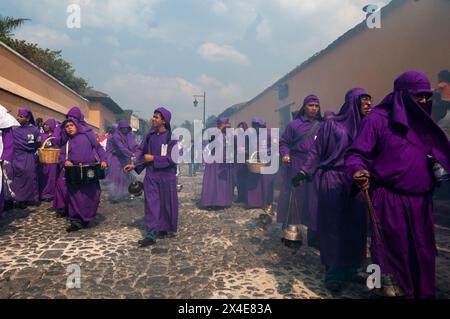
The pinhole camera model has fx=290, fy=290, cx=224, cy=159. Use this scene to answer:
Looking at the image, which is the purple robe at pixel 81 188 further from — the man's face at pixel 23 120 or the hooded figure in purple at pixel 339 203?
the hooded figure in purple at pixel 339 203

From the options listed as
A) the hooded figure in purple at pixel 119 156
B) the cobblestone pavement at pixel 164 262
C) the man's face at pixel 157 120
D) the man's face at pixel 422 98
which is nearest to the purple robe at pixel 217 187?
the cobblestone pavement at pixel 164 262

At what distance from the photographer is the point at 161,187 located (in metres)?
4.62

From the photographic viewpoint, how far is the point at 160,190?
462 cm

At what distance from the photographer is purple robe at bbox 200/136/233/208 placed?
22.9ft

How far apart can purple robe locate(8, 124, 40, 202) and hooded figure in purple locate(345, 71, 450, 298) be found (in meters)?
6.75

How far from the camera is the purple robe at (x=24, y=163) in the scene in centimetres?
633

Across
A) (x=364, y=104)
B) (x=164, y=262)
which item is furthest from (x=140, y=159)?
(x=364, y=104)

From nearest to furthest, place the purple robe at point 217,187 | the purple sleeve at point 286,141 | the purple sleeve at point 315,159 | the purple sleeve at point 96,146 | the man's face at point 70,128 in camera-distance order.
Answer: the purple sleeve at point 315,159 < the purple sleeve at point 286,141 < the man's face at point 70,128 < the purple sleeve at point 96,146 < the purple robe at point 217,187

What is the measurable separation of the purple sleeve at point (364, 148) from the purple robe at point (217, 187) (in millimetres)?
4805

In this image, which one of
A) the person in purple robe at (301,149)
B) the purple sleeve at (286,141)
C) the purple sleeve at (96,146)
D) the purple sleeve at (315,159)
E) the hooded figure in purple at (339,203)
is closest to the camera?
the hooded figure in purple at (339,203)

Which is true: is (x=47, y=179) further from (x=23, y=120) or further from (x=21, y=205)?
(x=23, y=120)

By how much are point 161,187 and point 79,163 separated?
164 cm

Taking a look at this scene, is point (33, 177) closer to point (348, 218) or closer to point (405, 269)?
point (348, 218)

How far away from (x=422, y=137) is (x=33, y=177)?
7321 mm
